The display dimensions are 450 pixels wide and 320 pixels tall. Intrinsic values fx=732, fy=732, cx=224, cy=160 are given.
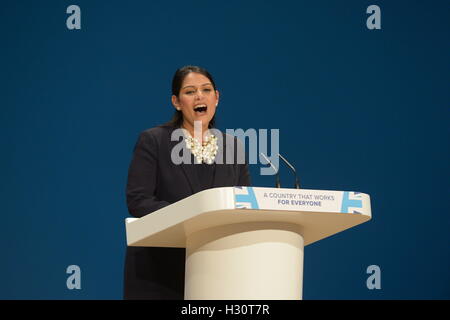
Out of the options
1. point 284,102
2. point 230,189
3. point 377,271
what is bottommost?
point 377,271

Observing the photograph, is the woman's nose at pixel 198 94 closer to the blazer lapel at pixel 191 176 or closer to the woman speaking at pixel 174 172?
the woman speaking at pixel 174 172

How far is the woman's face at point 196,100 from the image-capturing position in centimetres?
261

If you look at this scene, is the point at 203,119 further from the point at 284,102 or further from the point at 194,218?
the point at 284,102

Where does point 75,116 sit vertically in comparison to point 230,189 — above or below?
above

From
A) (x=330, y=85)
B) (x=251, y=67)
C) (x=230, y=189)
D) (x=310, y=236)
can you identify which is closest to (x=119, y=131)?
(x=251, y=67)

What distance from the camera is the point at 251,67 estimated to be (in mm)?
3959

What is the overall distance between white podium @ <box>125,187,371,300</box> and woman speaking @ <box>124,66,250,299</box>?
0.31m

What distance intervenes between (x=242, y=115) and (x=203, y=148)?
134 cm

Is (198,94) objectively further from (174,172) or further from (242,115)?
(242,115)

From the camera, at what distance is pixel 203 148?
2570mm

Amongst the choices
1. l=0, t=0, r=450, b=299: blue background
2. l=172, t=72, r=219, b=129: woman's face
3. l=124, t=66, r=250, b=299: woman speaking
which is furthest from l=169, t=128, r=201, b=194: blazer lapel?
l=0, t=0, r=450, b=299: blue background

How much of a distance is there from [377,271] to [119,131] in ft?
5.09

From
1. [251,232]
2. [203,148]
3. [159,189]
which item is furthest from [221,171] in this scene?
[251,232]

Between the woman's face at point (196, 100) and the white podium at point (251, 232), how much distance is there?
677 mm
